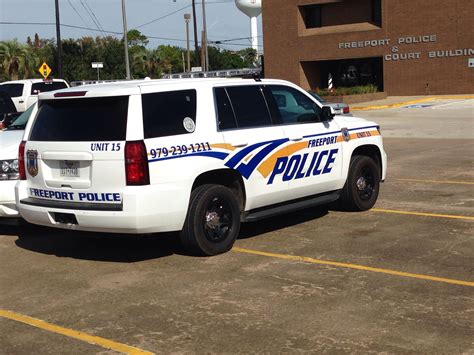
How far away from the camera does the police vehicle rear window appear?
6613 millimetres

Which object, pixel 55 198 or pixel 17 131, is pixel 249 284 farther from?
pixel 17 131

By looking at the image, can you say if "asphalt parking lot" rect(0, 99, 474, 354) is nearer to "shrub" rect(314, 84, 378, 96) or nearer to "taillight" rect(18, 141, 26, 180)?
"taillight" rect(18, 141, 26, 180)

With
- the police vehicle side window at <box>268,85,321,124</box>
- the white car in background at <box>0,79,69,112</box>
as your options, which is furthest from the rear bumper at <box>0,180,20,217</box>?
the white car in background at <box>0,79,69,112</box>

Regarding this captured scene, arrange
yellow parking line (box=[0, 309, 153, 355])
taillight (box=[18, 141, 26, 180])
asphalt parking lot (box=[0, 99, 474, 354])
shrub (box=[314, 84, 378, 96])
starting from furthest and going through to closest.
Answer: shrub (box=[314, 84, 378, 96]), taillight (box=[18, 141, 26, 180]), asphalt parking lot (box=[0, 99, 474, 354]), yellow parking line (box=[0, 309, 153, 355])

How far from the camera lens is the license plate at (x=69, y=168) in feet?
22.2

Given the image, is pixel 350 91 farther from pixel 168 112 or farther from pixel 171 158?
pixel 171 158

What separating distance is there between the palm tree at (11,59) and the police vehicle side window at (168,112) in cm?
5442

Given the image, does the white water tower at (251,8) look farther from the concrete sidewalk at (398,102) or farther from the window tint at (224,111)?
the window tint at (224,111)

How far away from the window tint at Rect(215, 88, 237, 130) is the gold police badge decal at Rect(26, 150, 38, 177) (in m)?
1.92

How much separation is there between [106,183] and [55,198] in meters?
0.74

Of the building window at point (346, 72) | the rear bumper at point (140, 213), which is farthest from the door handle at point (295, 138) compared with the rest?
the building window at point (346, 72)

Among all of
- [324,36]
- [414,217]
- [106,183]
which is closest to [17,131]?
[106,183]

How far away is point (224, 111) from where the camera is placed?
7324 millimetres

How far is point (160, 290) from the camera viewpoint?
6023mm
